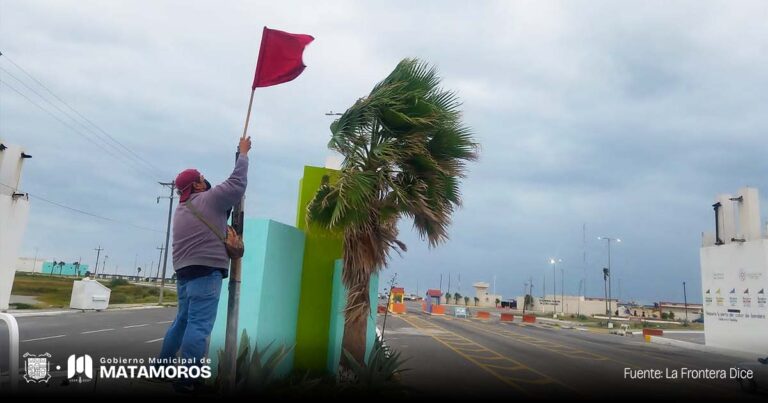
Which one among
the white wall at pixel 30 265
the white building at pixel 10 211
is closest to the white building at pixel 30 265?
the white wall at pixel 30 265

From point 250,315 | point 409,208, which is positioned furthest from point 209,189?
point 409,208

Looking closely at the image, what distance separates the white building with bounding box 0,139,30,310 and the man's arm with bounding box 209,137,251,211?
18.0 m

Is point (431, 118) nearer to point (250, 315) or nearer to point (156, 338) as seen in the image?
point (250, 315)

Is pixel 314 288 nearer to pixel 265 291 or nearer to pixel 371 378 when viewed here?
pixel 265 291

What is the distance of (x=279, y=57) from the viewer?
4.39 m

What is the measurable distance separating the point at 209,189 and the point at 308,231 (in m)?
2.96

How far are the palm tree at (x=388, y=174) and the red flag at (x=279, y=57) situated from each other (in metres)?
2.20

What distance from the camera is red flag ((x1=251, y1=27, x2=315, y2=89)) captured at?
4297mm

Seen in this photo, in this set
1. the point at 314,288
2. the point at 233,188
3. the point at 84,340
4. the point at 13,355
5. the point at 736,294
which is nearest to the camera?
the point at 13,355

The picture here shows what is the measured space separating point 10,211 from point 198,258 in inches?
761

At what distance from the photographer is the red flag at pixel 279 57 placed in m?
4.30

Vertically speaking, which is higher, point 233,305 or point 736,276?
point 736,276

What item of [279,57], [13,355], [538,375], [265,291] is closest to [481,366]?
[538,375]

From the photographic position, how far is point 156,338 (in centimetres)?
1462
